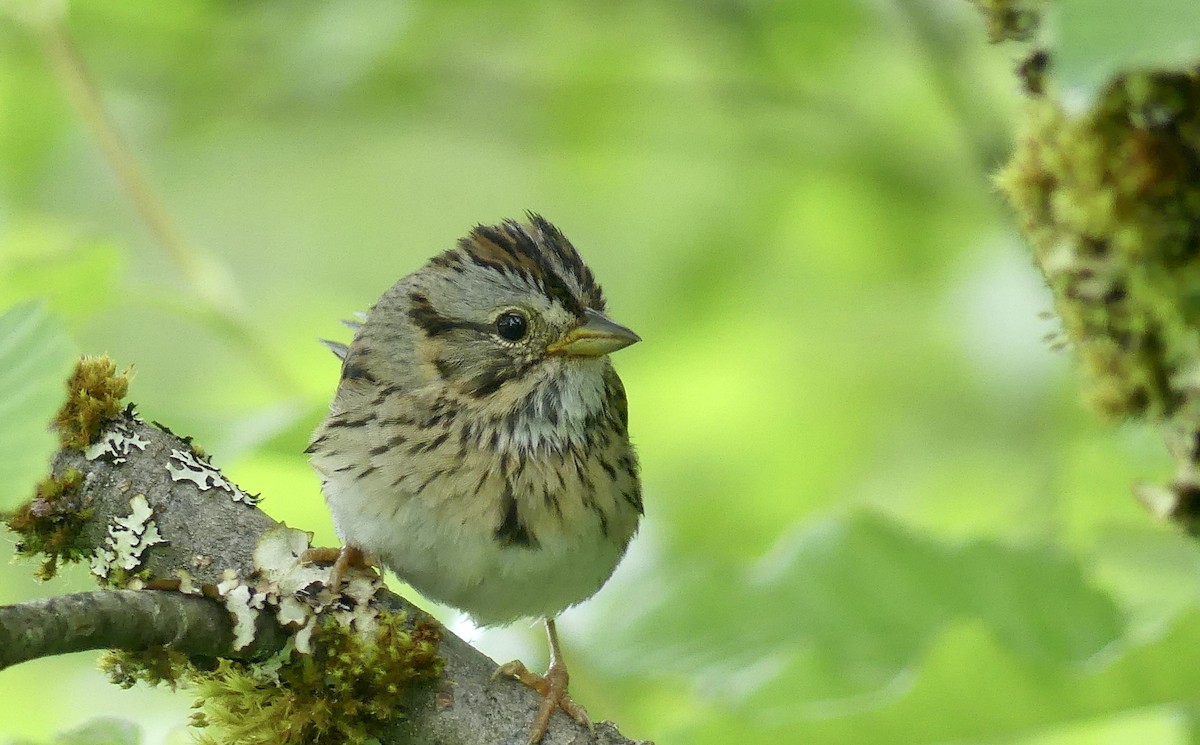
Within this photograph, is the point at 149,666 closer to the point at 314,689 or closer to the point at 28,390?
the point at 314,689

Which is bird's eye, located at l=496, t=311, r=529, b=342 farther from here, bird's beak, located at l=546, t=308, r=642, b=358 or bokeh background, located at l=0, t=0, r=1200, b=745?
bokeh background, located at l=0, t=0, r=1200, b=745

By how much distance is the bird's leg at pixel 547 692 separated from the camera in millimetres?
1905

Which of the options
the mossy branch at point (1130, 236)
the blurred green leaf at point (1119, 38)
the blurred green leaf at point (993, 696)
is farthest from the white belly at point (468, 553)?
the blurred green leaf at point (1119, 38)

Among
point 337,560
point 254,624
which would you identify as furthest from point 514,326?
point 254,624

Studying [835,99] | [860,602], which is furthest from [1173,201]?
[835,99]

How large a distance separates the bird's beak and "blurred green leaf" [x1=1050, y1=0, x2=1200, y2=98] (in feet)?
5.56

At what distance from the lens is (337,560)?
2170 mm

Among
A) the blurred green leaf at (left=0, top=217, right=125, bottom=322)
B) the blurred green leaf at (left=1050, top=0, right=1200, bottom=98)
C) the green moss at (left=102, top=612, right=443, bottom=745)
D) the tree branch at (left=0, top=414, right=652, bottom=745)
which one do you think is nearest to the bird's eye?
the blurred green leaf at (left=0, top=217, right=125, bottom=322)

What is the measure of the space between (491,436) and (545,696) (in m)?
0.89

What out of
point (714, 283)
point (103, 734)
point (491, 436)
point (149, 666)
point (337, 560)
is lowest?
point (103, 734)

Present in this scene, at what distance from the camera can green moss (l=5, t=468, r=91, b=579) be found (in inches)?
72.5

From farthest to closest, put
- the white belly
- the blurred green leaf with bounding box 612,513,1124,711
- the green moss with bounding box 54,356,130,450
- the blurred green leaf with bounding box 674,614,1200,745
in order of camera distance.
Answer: the white belly
the blurred green leaf with bounding box 612,513,1124,711
the green moss with bounding box 54,356,130,450
the blurred green leaf with bounding box 674,614,1200,745

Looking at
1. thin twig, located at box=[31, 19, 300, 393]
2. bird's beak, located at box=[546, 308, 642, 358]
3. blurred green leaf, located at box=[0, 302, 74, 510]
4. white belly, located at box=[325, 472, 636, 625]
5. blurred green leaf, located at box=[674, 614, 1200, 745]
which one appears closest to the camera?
blurred green leaf, located at box=[0, 302, 74, 510]

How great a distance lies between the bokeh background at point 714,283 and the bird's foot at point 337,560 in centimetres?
40
